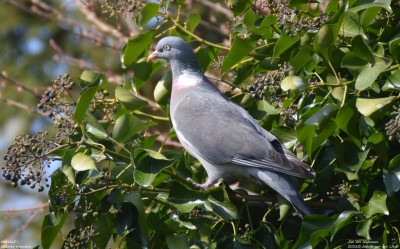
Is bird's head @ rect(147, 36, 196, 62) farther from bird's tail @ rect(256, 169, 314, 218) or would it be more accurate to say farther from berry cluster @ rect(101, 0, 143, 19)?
bird's tail @ rect(256, 169, 314, 218)

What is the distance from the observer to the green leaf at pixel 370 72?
74.2 inches

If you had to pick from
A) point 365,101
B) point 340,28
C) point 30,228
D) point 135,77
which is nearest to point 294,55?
point 340,28

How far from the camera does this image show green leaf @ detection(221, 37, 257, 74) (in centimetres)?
235

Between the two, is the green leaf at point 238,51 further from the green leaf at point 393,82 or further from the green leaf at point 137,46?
the green leaf at point 393,82

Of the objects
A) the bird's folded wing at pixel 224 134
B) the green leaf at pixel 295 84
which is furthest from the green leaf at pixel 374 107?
the bird's folded wing at pixel 224 134

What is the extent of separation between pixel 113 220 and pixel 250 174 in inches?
31.0

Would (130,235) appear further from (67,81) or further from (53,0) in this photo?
(53,0)

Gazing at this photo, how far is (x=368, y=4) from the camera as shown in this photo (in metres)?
2.05

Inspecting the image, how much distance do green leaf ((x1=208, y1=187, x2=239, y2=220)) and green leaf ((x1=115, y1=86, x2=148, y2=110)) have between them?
0.60 meters

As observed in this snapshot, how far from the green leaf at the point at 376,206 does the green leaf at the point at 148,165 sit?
781 millimetres

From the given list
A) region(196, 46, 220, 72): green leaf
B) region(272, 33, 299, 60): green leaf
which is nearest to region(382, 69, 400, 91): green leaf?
region(272, 33, 299, 60): green leaf

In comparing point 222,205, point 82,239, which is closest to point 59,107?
point 82,239

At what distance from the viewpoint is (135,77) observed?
261cm

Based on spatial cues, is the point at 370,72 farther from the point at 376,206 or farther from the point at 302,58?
the point at 376,206
